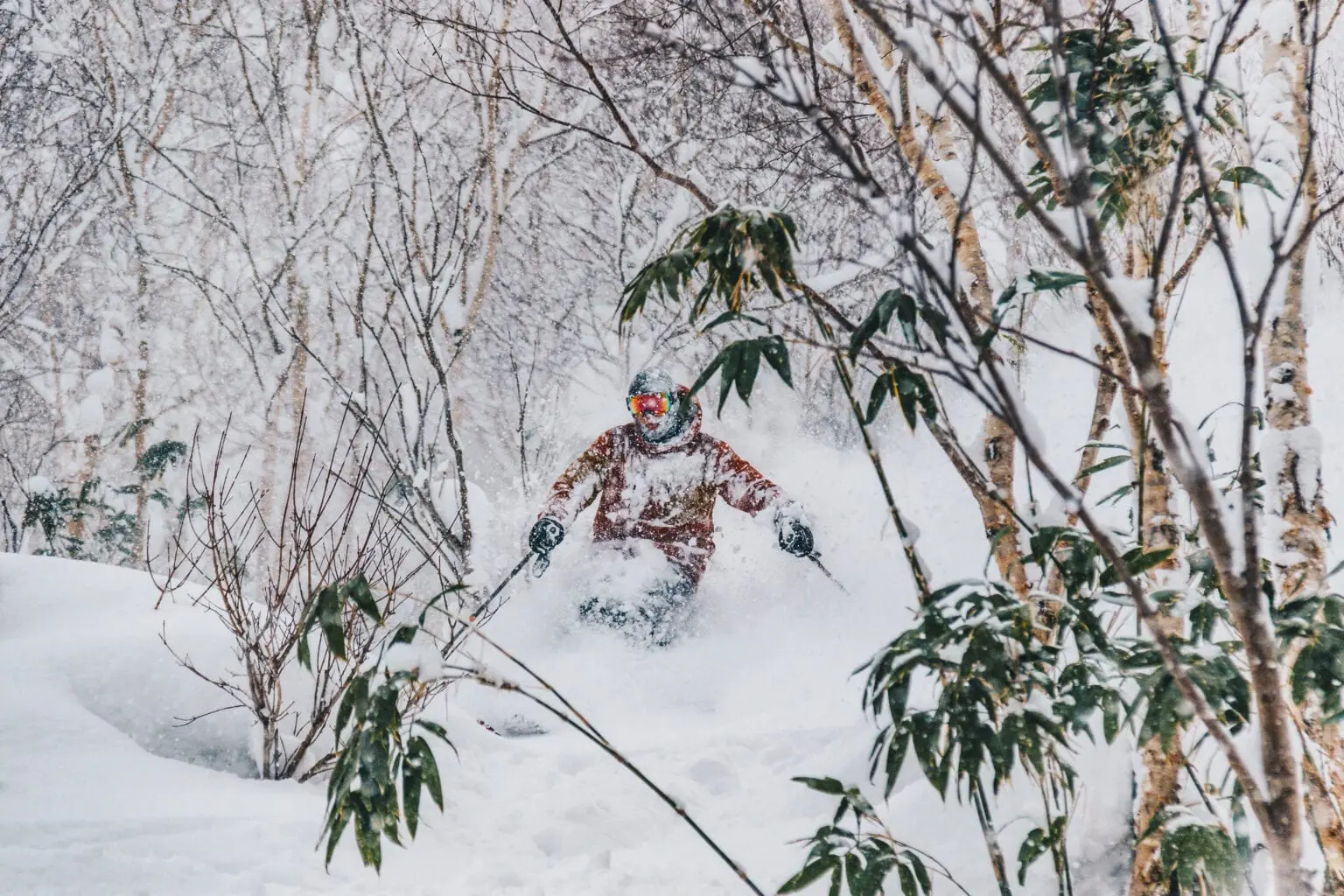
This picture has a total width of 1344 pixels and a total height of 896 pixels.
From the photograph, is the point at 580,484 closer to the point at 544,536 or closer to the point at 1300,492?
the point at 544,536

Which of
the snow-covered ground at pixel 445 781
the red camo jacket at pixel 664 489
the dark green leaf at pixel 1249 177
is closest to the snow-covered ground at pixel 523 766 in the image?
the snow-covered ground at pixel 445 781

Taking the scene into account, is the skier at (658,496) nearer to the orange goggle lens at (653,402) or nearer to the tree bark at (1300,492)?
the orange goggle lens at (653,402)

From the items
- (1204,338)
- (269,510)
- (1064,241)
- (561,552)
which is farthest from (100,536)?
(1204,338)

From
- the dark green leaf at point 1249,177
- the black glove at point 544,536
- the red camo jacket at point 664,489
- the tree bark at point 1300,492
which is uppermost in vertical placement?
the red camo jacket at point 664,489

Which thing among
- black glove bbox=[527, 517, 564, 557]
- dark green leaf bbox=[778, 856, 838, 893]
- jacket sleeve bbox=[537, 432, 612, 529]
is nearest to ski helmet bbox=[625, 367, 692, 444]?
jacket sleeve bbox=[537, 432, 612, 529]

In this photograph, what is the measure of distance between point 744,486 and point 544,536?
1.11 m

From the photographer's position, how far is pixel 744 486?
482 cm

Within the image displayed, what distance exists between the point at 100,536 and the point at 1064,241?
967 centimetres

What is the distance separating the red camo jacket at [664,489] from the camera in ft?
15.9

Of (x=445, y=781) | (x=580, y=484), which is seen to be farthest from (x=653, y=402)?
(x=445, y=781)

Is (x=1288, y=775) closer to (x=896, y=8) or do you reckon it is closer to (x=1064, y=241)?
(x=1064, y=241)

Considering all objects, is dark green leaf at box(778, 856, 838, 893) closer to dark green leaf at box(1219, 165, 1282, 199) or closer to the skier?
dark green leaf at box(1219, 165, 1282, 199)

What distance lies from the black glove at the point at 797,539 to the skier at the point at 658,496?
0.29 feet

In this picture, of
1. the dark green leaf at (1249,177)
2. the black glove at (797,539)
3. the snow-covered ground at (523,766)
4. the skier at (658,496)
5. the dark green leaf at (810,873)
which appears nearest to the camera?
the dark green leaf at (810,873)
